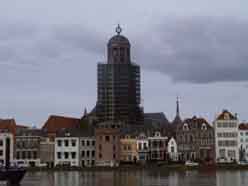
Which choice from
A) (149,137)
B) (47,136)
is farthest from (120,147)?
(47,136)

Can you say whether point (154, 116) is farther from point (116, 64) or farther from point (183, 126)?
point (183, 126)

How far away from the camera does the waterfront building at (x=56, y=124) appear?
158 meters

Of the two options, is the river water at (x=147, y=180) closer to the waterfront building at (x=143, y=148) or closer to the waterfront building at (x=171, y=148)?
the waterfront building at (x=171, y=148)

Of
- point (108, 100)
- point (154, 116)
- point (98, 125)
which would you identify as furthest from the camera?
point (154, 116)

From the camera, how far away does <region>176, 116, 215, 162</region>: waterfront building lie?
149 meters

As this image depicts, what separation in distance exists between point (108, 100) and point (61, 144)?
28.2 m

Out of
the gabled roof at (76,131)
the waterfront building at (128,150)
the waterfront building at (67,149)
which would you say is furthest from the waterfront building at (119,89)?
the waterfront building at (67,149)

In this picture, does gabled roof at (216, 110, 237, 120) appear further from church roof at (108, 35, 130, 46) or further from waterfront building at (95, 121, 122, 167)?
church roof at (108, 35, 130, 46)

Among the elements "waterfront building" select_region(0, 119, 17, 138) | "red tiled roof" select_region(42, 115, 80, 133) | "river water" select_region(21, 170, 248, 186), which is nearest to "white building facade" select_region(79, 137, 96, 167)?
A: "red tiled roof" select_region(42, 115, 80, 133)

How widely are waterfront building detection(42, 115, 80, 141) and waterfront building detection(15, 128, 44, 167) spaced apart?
3.56m

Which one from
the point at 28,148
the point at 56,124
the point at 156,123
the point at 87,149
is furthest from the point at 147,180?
the point at 156,123

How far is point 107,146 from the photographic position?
152 metres

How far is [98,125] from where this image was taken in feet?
531

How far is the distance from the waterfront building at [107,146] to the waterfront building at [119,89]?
68.9ft
